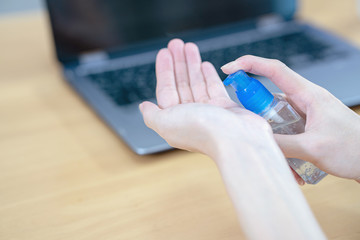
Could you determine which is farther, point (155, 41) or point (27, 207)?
point (155, 41)

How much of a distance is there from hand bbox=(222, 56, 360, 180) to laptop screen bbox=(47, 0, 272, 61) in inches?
14.5

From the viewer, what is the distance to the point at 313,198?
461 millimetres

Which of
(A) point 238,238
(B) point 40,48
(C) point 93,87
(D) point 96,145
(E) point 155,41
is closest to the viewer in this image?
(A) point 238,238

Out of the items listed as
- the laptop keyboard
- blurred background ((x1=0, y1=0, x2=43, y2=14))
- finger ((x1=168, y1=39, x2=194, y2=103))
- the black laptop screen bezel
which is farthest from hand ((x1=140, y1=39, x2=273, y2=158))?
blurred background ((x1=0, y1=0, x2=43, y2=14))

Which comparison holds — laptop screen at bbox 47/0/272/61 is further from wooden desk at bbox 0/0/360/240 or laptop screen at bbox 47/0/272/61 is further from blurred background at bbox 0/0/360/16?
blurred background at bbox 0/0/360/16

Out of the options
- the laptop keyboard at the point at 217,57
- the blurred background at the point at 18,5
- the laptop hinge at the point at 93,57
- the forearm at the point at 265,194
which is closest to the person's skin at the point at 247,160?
the forearm at the point at 265,194

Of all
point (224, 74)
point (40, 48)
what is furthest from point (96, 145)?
point (40, 48)

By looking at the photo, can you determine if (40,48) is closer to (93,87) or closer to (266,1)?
(93,87)

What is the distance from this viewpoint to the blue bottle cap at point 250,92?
0.40 m

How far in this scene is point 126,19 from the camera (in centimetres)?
76

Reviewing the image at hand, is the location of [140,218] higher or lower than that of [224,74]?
lower

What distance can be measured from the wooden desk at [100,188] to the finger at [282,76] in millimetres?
104

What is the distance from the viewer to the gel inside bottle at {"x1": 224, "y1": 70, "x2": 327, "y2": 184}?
40 cm

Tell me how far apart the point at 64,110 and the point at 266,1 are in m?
0.42
